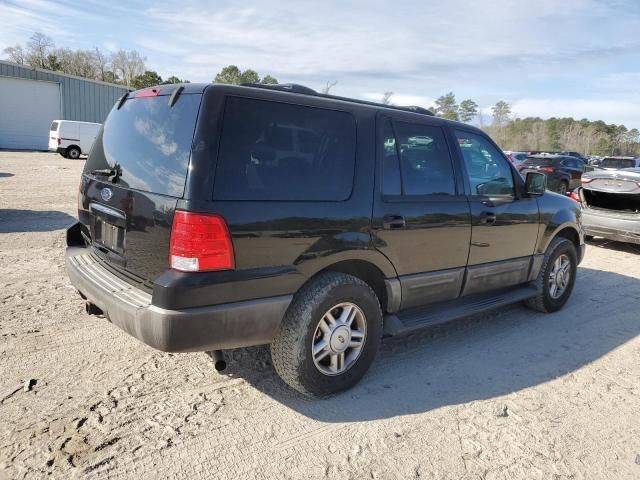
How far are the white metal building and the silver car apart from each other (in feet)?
101

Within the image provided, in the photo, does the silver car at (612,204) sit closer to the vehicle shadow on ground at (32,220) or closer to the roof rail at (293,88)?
the roof rail at (293,88)

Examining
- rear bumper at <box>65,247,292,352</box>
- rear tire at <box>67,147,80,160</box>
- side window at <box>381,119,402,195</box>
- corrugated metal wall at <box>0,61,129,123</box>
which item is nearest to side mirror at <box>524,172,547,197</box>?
side window at <box>381,119,402,195</box>

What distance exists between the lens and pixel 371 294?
3371 millimetres

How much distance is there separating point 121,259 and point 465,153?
2.87 m

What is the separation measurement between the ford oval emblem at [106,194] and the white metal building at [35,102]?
3126 centimetres

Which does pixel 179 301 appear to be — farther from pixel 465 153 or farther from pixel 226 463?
pixel 465 153

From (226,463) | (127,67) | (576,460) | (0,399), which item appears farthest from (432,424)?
(127,67)

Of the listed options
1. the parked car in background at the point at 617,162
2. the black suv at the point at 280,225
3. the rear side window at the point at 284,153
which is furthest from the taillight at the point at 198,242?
the parked car in background at the point at 617,162

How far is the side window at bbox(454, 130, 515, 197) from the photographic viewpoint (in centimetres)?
419

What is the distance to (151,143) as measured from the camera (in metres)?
2.99

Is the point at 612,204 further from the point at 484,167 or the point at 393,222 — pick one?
the point at 393,222

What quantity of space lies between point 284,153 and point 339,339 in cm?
127

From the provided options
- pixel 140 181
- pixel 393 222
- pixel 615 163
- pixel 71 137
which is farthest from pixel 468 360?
pixel 71 137

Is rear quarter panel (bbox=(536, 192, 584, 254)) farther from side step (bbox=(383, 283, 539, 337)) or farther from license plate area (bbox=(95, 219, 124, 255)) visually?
license plate area (bbox=(95, 219, 124, 255))
